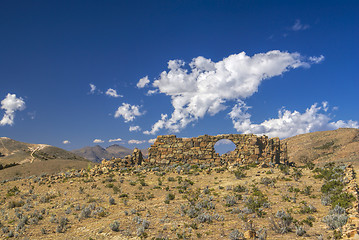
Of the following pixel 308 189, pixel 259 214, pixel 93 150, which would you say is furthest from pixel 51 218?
pixel 93 150

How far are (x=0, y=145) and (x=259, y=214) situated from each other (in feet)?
291

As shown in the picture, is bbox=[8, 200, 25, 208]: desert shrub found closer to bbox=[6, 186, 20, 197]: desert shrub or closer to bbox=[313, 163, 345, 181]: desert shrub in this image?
bbox=[6, 186, 20, 197]: desert shrub

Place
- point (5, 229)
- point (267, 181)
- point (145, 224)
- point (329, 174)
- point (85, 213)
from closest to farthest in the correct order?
point (145, 224) < point (5, 229) < point (85, 213) < point (267, 181) < point (329, 174)

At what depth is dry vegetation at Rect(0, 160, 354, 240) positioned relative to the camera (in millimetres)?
9945

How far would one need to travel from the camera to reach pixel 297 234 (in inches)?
354


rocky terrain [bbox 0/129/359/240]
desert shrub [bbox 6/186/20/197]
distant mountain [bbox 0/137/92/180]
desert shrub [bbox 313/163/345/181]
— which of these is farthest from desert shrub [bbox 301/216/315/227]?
distant mountain [bbox 0/137/92/180]

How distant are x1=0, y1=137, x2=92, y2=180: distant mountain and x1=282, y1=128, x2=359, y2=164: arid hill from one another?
149 feet

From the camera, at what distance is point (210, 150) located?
85.7ft

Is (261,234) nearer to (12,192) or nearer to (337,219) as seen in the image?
(337,219)

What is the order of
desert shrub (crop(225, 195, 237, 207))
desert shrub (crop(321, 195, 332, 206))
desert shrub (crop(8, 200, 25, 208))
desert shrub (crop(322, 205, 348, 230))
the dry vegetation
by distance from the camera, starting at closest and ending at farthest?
desert shrub (crop(322, 205, 348, 230)), the dry vegetation, desert shrub (crop(321, 195, 332, 206)), desert shrub (crop(225, 195, 237, 207)), desert shrub (crop(8, 200, 25, 208))

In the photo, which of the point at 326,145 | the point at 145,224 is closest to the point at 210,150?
the point at 145,224

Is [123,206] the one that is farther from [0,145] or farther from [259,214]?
[0,145]

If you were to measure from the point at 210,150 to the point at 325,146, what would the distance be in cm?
4456

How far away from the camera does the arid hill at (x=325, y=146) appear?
4962cm
